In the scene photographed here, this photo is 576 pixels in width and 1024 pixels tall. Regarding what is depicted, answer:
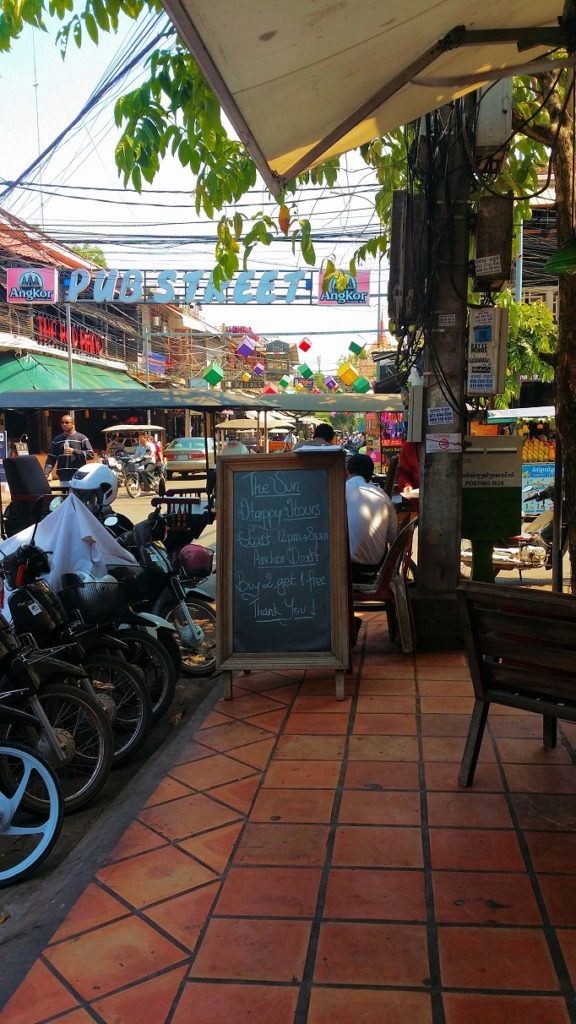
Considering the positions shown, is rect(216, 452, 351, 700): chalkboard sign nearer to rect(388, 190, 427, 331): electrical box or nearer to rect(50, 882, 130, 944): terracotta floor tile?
rect(388, 190, 427, 331): electrical box

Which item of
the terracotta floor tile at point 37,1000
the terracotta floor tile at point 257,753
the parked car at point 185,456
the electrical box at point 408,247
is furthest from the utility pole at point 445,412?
the parked car at point 185,456

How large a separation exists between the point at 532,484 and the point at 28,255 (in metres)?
20.4

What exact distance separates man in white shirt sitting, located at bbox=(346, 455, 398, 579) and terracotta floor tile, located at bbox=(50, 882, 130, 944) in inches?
110

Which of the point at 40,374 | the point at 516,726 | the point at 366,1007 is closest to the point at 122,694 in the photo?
the point at 516,726

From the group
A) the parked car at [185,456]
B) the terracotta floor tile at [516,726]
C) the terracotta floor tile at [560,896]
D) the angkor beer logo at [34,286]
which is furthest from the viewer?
the parked car at [185,456]

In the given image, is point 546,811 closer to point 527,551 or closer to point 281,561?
point 281,561

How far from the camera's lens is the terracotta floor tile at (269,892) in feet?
7.58

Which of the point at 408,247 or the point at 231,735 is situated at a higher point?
the point at 408,247

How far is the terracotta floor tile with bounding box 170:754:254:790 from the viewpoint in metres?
3.23

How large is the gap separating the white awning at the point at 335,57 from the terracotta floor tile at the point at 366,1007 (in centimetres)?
254

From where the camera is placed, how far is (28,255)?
25.0 m

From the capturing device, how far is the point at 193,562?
548 centimetres

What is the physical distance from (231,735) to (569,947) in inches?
76.0

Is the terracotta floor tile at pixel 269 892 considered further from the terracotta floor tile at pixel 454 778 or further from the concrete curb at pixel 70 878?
the terracotta floor tile at pixel 454 778
